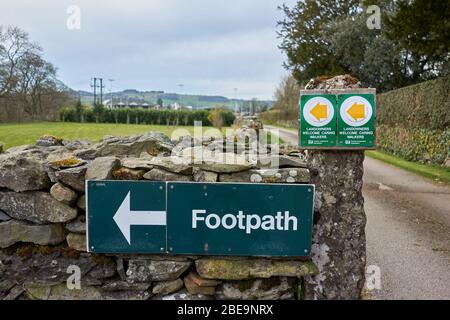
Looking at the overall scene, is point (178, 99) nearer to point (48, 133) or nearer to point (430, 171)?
point (48, 133)

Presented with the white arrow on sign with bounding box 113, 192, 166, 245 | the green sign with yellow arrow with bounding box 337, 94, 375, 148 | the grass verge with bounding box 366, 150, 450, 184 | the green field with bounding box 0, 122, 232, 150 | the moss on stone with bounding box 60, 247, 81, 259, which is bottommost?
the grass verge with bounding box 366, 150, 450, 184

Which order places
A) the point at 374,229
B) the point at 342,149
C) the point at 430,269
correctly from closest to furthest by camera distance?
the point at 342,149 < the point at 430,269 < the point at 374,229

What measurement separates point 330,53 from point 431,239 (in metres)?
19.5

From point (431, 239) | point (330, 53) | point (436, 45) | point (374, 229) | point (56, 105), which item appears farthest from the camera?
point (56, 105)

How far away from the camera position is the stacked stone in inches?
120

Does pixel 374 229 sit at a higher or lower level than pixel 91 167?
lower

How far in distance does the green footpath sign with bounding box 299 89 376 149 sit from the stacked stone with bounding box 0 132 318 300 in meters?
0.32

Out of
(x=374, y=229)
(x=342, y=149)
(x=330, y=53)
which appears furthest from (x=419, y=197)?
(x=330, y=53)

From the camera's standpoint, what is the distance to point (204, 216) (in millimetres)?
3000

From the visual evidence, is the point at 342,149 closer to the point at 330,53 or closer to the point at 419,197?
the point at 419,197

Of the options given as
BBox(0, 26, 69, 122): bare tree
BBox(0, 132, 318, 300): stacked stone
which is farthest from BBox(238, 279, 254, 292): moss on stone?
BBox(0, 26, 69, 122): bare tree

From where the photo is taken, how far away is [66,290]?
313 cm

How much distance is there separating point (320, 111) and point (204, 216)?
1.24m

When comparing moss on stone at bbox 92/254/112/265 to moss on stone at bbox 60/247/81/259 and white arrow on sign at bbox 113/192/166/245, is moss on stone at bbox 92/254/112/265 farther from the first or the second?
white arrow on sign at bbox 113/192/166/245
